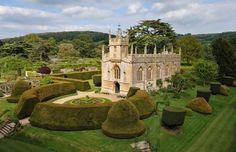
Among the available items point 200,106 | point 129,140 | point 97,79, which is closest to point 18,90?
point 97,79

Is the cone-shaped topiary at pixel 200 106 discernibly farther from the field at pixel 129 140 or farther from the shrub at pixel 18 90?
the shrub at pixel 18 90

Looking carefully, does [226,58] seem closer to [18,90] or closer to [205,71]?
[205,71]

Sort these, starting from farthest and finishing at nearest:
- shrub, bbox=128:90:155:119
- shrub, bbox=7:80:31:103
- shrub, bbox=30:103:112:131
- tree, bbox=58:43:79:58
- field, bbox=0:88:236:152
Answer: tree, bbox=58:43:79:58 < shrub, bbox=7:80:31:103 < shrub, bbox=128:90:155:119 < shrub, bbox=30:103:112:131 < field, bbox=0:88:236:152

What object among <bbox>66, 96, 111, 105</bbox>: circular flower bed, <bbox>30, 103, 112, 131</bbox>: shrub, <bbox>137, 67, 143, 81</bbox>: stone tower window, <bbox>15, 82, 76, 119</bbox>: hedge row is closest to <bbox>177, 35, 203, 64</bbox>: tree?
<bbox>137, 67, 143, 81</bbox>: stone tower window

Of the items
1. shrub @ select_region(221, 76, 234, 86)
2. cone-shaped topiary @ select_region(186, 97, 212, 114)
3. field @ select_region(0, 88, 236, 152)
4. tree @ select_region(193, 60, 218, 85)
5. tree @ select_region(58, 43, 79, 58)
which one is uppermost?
tree @ select_region(58, 43, 79, 58)

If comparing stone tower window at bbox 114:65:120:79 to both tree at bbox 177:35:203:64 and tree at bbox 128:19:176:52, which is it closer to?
tree at bbox 128:19:176:52

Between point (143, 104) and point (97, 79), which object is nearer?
point (143, 104)

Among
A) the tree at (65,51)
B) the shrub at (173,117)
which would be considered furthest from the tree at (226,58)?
the tree at (65,51)

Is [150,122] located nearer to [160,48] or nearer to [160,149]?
[160,149]
